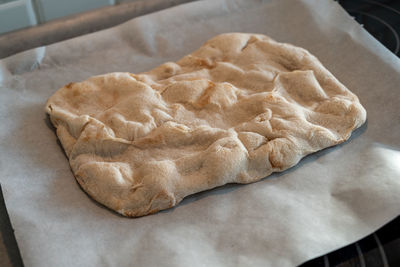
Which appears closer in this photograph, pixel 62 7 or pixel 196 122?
pixel 196 122

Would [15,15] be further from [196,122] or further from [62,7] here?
[196,122]

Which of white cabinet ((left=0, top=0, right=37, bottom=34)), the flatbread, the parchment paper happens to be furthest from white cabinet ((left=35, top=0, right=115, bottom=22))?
the flatbread

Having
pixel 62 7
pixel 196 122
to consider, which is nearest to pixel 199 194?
pixel 196 122

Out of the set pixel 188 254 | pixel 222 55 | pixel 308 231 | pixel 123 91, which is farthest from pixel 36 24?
pixel 308 231

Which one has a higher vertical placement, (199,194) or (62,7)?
(62,7)

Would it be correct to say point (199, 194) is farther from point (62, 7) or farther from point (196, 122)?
point (62, 7)

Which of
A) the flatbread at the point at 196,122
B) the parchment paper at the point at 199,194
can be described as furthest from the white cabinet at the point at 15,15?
the flatbread at the point at 196,122

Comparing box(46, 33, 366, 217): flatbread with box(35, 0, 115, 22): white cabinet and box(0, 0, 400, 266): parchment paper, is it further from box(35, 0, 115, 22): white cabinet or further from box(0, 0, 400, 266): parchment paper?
box(35, 0, 115, 22): white cabinet
